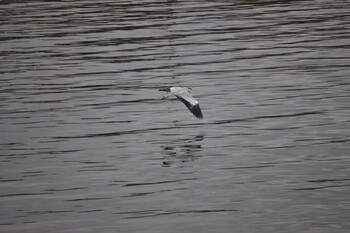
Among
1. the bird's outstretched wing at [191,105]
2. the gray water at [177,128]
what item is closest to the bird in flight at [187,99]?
the bird's outstretched wing at [191,105]

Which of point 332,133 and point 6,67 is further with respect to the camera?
point 6,67

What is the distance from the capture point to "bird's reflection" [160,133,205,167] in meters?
18.5

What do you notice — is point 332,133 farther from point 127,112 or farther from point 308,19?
point 308,19

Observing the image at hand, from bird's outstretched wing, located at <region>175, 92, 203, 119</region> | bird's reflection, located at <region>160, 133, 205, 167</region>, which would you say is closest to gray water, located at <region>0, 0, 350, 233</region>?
bird's reflection, located at <region>160, 133, 205, 167</region>

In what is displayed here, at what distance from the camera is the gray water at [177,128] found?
50.0 ft

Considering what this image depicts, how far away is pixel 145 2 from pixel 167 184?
34.3 m

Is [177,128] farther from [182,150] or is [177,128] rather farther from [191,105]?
[182,150]

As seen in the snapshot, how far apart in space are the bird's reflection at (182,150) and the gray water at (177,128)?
38mm

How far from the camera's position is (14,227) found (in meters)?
14.7

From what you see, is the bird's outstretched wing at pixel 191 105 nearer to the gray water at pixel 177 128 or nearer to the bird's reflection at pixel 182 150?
the gray water at pixel 177 128

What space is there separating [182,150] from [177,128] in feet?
7.22

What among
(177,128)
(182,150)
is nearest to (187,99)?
(177,128)

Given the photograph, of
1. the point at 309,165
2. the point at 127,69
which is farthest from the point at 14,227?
the point at 127,69

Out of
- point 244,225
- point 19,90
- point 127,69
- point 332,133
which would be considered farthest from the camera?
point 127,69
